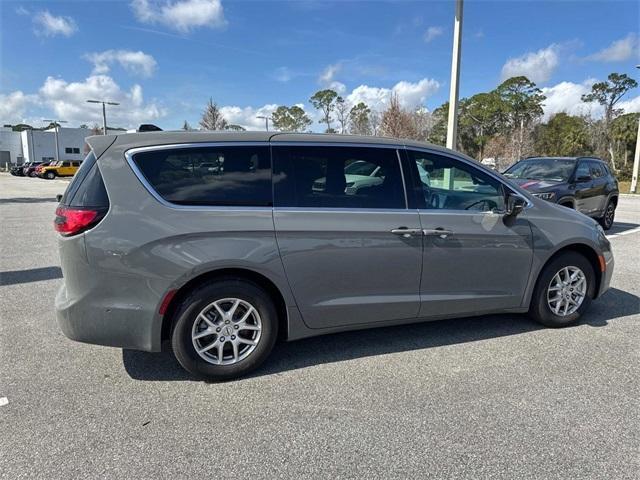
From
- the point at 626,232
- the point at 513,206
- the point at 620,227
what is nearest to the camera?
the point at 513,206

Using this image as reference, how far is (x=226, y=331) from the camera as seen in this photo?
3244 mm

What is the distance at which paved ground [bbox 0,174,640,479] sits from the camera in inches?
93.9

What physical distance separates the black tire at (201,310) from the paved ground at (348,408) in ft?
0.35

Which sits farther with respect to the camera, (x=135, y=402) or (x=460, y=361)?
(x=460, y=361)

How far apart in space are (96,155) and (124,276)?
0.88 m

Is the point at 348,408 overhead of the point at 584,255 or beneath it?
beneath

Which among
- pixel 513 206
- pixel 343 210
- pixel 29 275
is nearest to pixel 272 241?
pixel 343 210

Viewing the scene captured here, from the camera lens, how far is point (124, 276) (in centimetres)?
299

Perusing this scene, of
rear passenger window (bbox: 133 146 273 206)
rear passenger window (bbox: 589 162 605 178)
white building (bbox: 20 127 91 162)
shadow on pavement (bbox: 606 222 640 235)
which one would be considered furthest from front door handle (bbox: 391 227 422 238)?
white building (bbox: 20 127 91 162)

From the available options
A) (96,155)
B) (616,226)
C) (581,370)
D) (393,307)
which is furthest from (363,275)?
(616,226)

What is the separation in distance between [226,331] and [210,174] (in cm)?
115

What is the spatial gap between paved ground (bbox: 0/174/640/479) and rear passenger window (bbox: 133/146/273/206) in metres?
1.35

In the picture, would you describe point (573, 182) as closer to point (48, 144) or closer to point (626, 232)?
point (626, 232)

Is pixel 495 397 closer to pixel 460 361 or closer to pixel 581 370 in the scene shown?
pixel 460 361
